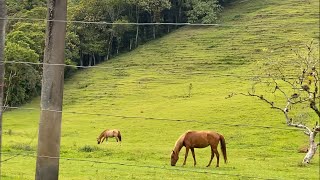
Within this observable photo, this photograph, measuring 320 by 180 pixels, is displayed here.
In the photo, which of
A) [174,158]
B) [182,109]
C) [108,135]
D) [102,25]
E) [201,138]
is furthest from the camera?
[102,25]

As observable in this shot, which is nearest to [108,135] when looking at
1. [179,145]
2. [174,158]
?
[179,145]

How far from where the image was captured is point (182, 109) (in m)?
43.4

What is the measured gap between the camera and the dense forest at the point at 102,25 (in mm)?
56062

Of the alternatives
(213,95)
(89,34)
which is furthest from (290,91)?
(89,34)

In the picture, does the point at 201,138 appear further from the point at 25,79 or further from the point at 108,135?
the point at 25,79

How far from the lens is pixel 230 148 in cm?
3030

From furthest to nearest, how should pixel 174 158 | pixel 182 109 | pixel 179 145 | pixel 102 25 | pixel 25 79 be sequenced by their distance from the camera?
pixel 102 25 → pixel 182 109 → pixel 25 79 → pixel 179 145 → pixel 174 158

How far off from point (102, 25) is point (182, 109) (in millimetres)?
27355

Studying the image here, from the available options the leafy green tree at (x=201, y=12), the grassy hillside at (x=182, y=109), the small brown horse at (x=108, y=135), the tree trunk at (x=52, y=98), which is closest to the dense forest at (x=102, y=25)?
the leafy green tree at (x=201, y=12)

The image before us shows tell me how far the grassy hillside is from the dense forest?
2.60m

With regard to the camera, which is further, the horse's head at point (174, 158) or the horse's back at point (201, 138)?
the horse's back at point (201, 138)

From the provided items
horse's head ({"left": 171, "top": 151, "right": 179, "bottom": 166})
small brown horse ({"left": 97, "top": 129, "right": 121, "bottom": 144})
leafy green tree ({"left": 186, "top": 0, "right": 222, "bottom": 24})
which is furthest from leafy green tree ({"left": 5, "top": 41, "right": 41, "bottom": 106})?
leafy green tree ({"left": 186, "top": 0, "right": 222, "bottom": 24})

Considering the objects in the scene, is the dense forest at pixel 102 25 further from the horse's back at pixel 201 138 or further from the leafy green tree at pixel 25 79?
the horse's back at pixel 201 138

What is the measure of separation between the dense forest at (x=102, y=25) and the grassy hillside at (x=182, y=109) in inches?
103
